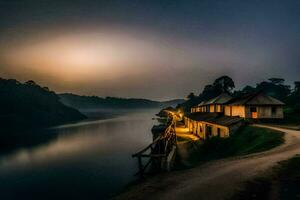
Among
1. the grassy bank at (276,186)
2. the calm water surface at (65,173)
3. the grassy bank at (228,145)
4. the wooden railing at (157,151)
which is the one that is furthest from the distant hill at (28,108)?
the grassy bank at (276,186)

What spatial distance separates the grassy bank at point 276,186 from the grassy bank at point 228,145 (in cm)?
1075

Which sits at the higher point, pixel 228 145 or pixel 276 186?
pixel 276 186

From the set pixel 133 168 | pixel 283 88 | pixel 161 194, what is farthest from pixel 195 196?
pixel 283 88

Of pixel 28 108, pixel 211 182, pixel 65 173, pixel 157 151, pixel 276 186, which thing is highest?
pixel 28 108

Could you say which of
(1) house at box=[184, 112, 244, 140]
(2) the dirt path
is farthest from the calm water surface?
(1) house at box=[184, 112, 244, 140]

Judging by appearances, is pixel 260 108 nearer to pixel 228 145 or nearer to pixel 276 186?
pixel 228 145

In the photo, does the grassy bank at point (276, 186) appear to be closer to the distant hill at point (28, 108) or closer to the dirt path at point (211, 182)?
the dirt path at point (211, 182)

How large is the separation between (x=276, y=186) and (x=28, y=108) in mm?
133017

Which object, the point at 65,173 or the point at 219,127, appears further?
the point at 219,127

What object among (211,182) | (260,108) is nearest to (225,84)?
(260,108)

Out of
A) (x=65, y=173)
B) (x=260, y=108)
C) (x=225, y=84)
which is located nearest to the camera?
(x=65, y=173)

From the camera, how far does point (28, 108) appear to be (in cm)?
12281

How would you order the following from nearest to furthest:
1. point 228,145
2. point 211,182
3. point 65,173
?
point 211,182 → point 228,145 → point 65,173

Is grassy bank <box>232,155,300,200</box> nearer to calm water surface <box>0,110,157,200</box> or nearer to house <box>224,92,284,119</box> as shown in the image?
calm water surface <box>0,110,157,200</box>
